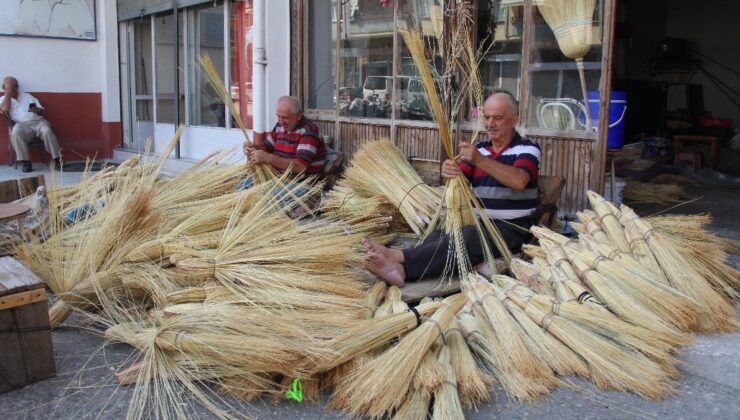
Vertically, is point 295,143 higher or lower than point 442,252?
higher

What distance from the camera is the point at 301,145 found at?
4750 millimetres

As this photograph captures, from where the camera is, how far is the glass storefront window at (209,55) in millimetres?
7320

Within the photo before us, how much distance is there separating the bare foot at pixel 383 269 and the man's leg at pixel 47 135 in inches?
249

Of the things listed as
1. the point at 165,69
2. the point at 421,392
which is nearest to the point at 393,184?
the point at 421,392

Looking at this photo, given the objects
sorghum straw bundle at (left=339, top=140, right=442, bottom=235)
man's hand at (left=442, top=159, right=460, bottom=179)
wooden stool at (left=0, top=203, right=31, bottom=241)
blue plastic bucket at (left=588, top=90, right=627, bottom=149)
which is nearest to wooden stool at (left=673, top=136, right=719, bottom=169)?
blue plastic bucket at (left=588, top=90, right=627, bottom=149)

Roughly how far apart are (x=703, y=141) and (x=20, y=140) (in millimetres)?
8072

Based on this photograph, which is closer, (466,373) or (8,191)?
(466,373)

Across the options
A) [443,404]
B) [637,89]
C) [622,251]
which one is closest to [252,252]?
[443,404]

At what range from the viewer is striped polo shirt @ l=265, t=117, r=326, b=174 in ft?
15.6

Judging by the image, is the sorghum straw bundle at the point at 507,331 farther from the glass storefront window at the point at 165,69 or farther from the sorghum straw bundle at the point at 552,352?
the glass storefront window at the point at 165,69

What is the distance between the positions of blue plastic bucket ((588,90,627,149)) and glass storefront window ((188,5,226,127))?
4.56 meters

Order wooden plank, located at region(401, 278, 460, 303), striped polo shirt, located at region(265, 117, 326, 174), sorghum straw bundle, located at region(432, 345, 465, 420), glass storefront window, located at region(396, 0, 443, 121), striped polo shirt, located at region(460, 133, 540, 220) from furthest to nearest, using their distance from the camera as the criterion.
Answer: glass storefront window, located at region(396, 0, 443, 121)
striped polo shirt, located at region(265, 117, 326, 174)
striped polo shirt, located at region(460, 133, 540, 220)
wooden plank, located at region(401, 278, 460, 303)
sorghum straw bundle, located at region(432, 345, 465, 420)

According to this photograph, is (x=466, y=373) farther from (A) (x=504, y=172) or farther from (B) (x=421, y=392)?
(A) (x=504, y=172)

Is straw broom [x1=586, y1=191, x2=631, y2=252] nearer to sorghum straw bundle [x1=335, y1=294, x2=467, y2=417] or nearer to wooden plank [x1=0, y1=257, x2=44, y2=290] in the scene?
sorghum straw bundle [x1=335, y1=294, x2=467, y2=417]
